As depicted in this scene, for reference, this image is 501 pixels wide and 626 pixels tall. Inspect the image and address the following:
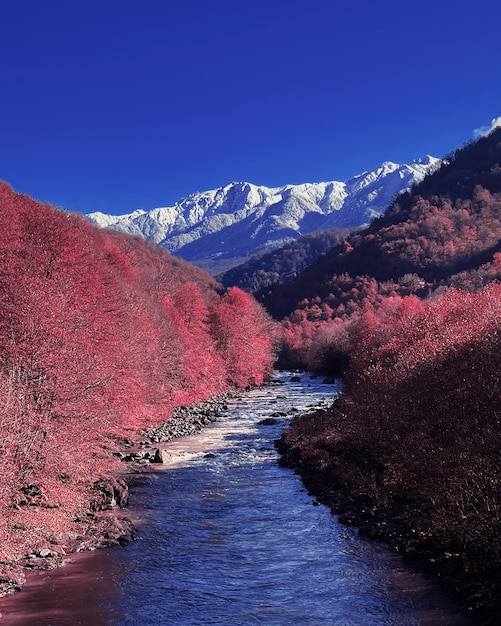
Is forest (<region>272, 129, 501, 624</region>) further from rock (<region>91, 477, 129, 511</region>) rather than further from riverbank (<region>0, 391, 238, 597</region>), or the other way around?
rock (<region>91, 477, 129, 511</region>)

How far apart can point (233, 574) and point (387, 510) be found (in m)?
8.20

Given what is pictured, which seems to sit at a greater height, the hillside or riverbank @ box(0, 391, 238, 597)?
the hillside

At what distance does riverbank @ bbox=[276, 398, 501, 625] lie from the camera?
1548cm

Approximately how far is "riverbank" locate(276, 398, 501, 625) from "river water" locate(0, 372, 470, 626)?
2.13ft

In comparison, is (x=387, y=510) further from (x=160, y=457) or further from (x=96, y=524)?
(x=160, y=457)

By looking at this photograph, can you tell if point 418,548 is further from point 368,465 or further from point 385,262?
point 385,262

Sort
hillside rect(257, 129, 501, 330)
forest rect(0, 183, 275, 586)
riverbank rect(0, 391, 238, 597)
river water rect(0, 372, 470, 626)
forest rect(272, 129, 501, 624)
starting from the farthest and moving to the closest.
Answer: hillside rect(257, 129, 501, 330), forest rect(0, 183, 275, 586), riverbank rect(0, 391, 238, 597), forest rect(272, 129, 501, 624), river water rect(0, 372, 470, 626)

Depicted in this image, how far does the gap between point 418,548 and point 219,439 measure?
25.5 meters

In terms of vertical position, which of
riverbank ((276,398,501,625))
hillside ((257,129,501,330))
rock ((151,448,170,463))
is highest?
hillside ((257,129,501,330))

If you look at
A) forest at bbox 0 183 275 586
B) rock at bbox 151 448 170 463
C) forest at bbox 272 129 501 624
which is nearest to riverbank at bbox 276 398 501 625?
forest at bbox 272 129 501 624

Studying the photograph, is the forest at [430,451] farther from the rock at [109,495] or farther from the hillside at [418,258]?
the hillside at [418,258]

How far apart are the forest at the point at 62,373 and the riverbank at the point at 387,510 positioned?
37.6 ft

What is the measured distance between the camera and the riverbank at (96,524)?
18.0 metres

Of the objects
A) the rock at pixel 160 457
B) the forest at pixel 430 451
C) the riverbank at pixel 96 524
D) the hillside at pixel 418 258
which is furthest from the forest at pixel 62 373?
the hillside at pixel 418 258
